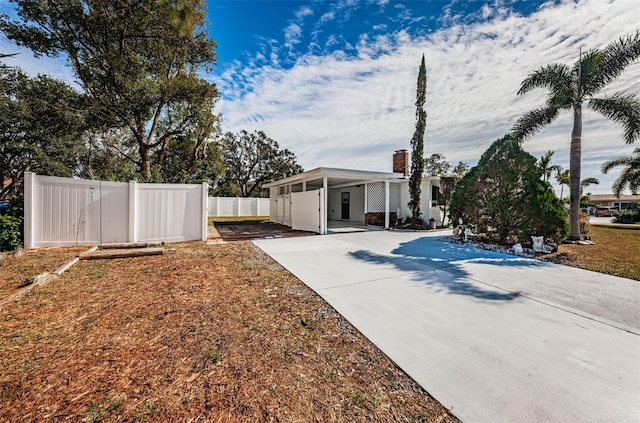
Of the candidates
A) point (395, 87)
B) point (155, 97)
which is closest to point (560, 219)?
point (395, 87)

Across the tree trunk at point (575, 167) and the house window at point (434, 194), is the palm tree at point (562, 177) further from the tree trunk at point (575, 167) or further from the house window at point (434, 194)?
the tree trunk at point (575, 167)

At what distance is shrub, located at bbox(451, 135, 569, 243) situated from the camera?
685cm

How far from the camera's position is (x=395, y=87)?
10.5m

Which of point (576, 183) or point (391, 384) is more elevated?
point (576, 183)

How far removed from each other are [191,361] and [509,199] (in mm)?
8695

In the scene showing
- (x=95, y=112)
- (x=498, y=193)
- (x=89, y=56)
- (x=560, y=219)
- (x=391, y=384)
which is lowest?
(x=391, y=384)

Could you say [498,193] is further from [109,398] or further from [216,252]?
[109,398]

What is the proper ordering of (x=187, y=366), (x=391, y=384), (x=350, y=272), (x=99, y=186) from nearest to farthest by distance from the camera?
(x=391, y=384) < (x=187, y=366) < (x=350, y=272) < (x=99, y=186)

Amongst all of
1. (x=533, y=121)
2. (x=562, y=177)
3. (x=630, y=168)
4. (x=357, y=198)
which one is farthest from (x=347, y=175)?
(x=562, y=177)

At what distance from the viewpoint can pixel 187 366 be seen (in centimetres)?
219

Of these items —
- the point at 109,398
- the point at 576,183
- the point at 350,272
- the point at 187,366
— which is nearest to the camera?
the point at 109,398

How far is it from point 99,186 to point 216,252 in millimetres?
3920

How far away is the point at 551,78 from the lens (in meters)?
8.77

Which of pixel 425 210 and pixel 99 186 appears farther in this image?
pixel 425 210
